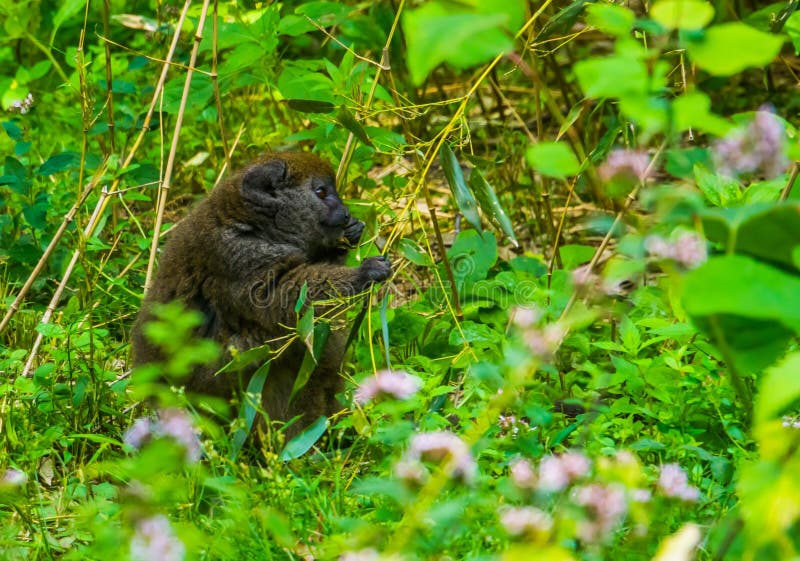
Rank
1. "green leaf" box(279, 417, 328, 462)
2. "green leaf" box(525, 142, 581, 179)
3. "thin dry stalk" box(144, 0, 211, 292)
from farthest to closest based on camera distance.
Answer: "thin dry stalk" box(144, 0, 211, 292), "green leaf" box(279, 417, 328, 462), "green leaf" box(525, 142, 581, 179)

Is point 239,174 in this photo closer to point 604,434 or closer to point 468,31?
point 604,434

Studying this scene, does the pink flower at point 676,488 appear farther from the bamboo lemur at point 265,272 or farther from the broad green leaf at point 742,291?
the bamboo lemur at point 265,272

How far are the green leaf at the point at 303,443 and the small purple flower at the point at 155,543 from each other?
1.00 m

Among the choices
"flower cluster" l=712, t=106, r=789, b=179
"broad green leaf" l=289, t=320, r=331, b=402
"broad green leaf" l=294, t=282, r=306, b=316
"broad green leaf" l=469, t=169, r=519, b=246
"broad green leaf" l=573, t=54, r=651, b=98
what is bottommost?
"broad green leaf" l=289, t=320, r=331, b=402

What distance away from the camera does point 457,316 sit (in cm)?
497

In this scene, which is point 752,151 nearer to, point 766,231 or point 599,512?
point 766,231

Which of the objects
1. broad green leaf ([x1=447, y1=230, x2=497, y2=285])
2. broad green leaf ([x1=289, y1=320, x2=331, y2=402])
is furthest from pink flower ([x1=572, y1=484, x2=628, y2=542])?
broad green leaf ([x1=447, y1=230, x2=497, y2=285])

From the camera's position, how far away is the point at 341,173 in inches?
200

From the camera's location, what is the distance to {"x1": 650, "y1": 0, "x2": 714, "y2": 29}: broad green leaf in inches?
77.9

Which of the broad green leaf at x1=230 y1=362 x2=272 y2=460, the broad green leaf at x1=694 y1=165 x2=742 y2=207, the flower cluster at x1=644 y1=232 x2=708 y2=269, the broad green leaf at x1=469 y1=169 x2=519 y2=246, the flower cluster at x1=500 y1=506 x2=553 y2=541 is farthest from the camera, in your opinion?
the broad green leaf at x1=469 y1=169 x2=519 y2=246

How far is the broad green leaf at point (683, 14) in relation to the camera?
198 cm

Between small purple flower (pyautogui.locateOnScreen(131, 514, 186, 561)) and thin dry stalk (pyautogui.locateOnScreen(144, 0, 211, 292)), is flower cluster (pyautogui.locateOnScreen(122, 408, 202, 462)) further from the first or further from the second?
thin dry stalk (pyautogui.locateOnScreen(144, 0, 211, 292))

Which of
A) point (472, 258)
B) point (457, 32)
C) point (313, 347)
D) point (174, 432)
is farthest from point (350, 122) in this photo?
point (457, 32)

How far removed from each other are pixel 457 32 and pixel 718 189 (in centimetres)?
281
